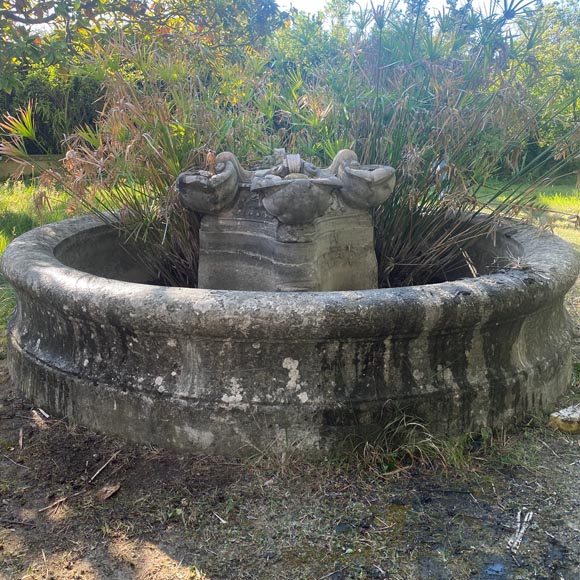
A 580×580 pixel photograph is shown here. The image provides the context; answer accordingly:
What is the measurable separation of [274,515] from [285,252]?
44.4 inches

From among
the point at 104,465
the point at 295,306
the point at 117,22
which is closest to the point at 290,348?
the point at 295,306

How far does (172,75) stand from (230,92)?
39 cm

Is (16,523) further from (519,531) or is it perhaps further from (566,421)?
(566,421)

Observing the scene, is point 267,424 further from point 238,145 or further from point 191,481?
point 238,145

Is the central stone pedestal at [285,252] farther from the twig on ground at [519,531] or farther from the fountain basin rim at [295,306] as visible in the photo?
the twig on ground at [519,531]

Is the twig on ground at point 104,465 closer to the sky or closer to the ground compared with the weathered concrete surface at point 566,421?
closer to the ground

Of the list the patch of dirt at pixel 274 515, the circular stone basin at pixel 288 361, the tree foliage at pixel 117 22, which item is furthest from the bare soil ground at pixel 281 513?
the tree foliage at pixel 117 22

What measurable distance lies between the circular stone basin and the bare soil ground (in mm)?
107

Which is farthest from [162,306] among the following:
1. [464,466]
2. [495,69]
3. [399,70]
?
[495,69]

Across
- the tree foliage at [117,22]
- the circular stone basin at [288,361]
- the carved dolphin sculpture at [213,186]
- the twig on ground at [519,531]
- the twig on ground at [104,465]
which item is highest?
the tree foliage at [117,22]

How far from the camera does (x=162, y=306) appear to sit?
2.15m

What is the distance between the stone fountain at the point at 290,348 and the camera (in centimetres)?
215

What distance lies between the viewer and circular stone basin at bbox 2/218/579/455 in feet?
7.00

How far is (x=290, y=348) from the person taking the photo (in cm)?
215
